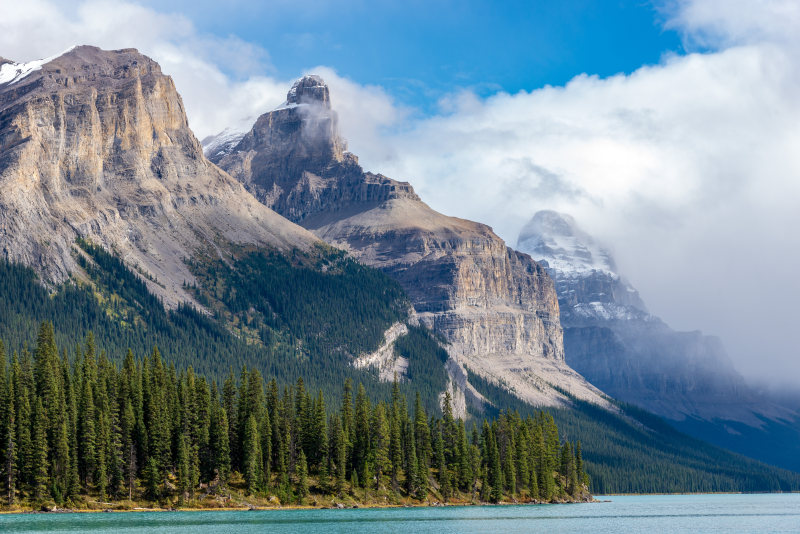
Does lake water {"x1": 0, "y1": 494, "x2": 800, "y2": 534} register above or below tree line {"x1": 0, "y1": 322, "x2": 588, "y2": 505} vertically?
below

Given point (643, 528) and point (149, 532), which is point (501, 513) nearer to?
point (643, 528)

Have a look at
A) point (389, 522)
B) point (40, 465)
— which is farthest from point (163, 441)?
point (389, 522)

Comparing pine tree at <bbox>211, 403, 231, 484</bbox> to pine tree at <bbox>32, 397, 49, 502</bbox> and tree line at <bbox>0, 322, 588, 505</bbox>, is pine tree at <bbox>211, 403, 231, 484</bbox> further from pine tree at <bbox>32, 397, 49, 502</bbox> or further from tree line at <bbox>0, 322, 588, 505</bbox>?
pine tree at <bbox>32, 397, 49, 502</bbox>

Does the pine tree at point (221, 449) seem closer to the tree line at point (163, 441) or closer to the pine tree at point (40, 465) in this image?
the tree line at point (163, 441)

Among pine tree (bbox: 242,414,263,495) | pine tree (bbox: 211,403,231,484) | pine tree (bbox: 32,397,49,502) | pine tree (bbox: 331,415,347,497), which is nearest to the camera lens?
pine tree (bbox: 32,397,49,502)

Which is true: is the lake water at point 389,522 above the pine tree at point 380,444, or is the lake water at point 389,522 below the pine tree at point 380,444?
below

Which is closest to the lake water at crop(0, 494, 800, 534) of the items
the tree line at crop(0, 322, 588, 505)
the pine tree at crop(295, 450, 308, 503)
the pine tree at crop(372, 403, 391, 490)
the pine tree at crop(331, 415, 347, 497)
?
the pine tree at crop(295, 450, 308, 503)

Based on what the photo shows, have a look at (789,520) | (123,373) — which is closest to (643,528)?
(789,520)

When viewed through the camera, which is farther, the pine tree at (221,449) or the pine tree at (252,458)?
the pine tree at (252,458)

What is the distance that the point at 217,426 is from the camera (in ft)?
581

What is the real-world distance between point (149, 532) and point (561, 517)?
7525cm

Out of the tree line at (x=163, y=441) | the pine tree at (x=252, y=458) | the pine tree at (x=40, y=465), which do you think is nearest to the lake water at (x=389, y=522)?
the pine tree at (x=40, y=465)

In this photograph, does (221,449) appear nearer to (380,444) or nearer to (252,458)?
(252,458)

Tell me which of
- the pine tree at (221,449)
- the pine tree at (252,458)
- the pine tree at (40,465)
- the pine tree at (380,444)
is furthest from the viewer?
the pine tree at (380,444)
